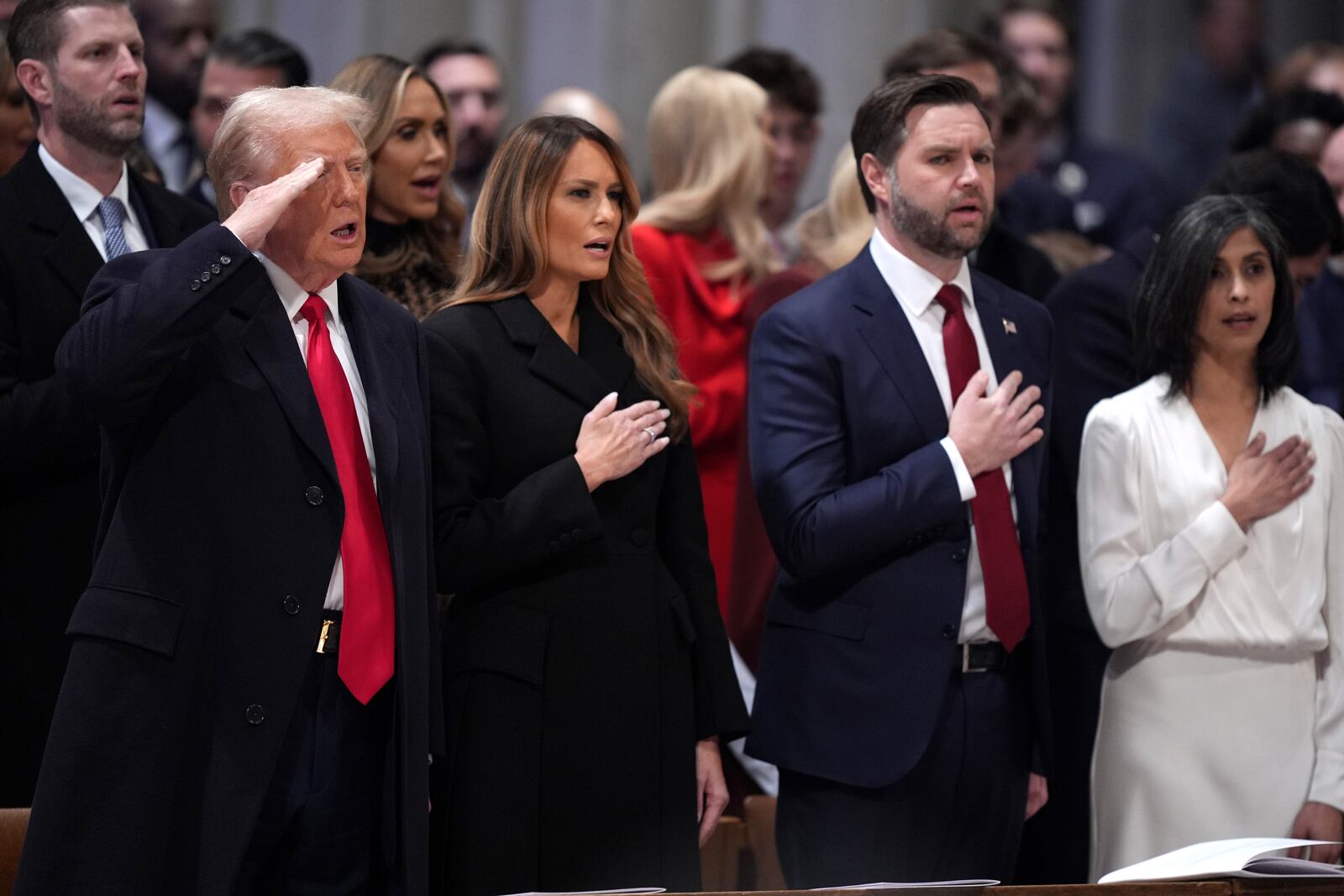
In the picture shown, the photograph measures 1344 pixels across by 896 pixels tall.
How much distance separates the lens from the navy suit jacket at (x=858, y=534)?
334cm

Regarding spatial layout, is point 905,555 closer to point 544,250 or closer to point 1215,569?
point 1215,569

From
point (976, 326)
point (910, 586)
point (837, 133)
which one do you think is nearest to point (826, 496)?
point (910, 586)

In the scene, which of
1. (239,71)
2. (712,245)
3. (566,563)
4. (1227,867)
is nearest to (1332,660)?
(1227,867)

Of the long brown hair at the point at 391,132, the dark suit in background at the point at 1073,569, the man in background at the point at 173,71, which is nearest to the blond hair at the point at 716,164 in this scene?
the long brown hair at the point at 391,132

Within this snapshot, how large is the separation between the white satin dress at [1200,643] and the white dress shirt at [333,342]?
1.58 m

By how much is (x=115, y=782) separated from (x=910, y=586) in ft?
4.98

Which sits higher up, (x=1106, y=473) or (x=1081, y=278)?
(x=1081, y=278)

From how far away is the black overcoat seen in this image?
312cm

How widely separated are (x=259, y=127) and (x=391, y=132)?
125 cm

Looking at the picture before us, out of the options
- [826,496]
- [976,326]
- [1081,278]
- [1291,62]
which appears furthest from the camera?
[1291,62]

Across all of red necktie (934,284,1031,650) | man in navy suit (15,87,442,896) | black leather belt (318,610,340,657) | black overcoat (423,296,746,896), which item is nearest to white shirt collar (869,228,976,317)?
red necktie (934,284,1031,650)

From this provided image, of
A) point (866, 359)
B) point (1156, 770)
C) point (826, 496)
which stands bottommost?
point (1156, 770)

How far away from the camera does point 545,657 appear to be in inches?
125

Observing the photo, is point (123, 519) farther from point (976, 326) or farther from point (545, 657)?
point (976, 326)
